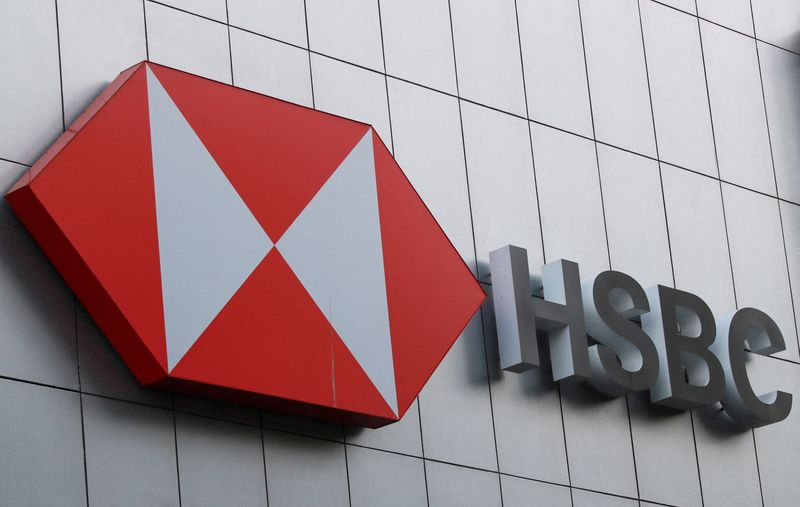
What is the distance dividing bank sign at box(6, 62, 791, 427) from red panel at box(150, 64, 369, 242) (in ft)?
0.04

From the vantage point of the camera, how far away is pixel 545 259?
45.6 ft

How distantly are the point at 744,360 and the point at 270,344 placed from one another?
578cm

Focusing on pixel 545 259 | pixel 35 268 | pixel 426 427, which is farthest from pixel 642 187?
pixel 35 268

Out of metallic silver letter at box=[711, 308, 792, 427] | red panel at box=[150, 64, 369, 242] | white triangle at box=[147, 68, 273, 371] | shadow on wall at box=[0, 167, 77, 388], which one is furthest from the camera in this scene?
metallic silver letter at box=[711, 308, 792, 427]

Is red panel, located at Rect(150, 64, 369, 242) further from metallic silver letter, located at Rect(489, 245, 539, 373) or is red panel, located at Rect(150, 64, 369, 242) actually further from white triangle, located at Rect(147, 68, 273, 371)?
metallic silver letter, located at Rect(489, 245, 539, 373)

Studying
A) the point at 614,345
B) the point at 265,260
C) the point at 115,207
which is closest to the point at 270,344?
A: the point at 265,260

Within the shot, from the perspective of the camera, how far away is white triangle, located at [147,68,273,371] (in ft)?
34.6

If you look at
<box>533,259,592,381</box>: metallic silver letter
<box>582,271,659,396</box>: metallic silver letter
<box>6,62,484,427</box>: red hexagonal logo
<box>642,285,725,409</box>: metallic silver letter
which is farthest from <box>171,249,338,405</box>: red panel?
<box>642,285,725,409</box>: metallic silver letter

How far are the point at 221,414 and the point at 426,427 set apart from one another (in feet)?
6.75

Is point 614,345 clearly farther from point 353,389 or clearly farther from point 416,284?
point 353,389

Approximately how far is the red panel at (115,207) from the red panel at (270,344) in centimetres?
44

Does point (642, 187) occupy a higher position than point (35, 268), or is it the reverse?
point (642, 187)

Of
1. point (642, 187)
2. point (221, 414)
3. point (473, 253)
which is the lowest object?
point (221, 414)

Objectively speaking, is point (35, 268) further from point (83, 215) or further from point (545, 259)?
point (545, 259)
